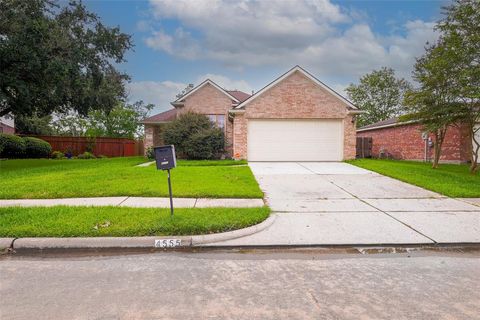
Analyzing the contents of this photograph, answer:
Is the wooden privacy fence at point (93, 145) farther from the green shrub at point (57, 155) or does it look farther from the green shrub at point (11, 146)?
the green shrub at point (11, 146)

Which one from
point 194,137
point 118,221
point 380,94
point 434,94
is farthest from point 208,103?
point 380,94

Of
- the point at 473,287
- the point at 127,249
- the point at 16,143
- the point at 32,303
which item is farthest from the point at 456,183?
the point at 16,143

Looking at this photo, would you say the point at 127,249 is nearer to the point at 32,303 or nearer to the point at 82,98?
the point at 32,303

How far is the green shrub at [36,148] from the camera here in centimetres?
2370

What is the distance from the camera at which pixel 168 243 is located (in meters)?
4.79

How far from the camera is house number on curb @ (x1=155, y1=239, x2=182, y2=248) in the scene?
4770mm

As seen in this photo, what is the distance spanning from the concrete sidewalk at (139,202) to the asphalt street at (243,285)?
246cm

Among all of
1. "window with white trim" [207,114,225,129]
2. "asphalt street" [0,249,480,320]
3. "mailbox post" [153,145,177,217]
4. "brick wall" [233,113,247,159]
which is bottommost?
"asphalt street" [0,249,480,320]

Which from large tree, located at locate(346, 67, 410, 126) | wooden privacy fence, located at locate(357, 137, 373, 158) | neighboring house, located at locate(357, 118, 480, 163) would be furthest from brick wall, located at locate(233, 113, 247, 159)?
large tree, located at locate(346, 67, 410, 126)

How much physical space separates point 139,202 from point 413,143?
19.9m

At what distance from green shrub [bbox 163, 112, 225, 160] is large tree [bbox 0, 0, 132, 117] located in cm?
442

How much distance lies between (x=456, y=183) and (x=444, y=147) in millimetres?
10746

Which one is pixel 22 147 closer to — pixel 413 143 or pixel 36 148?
pixel 36 148

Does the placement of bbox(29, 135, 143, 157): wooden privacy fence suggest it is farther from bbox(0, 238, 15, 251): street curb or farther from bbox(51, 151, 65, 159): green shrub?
bbox(0, 238, 15, 251): street curb
